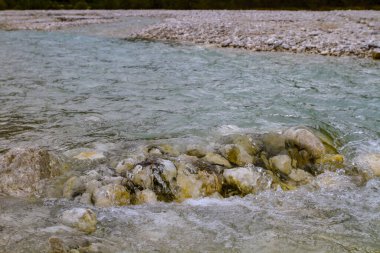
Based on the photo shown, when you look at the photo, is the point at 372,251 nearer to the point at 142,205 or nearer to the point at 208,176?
the point at 208,176

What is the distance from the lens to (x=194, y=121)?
650cm

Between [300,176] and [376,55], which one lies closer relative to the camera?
[300,176]

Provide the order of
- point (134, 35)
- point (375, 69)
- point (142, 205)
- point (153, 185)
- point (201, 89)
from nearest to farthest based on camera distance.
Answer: point (142, 205), point (153, 185), point (201, 89), point (375, 69), point (134, 35)

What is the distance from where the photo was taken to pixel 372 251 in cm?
324

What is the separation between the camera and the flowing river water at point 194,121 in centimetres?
346

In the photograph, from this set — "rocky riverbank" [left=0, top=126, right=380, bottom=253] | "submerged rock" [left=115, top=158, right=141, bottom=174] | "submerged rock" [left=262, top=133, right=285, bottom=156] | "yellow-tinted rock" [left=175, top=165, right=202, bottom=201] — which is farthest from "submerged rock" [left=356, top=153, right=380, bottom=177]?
"submerged rock" [left=115, top=158, right=141, bottom=174]

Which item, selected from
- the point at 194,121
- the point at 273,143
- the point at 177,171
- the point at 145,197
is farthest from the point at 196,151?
the point at 194,121

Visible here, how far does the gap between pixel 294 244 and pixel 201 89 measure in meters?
5.81

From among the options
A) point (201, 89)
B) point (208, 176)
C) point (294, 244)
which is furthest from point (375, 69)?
point (294, 244)

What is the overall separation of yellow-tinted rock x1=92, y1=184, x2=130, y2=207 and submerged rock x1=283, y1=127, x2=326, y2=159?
2.37 m

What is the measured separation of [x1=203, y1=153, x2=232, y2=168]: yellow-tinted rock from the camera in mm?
4832

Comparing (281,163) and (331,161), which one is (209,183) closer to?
(281,163)

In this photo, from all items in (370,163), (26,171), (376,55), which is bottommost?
(370,163)

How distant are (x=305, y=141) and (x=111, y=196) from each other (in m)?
2.64
